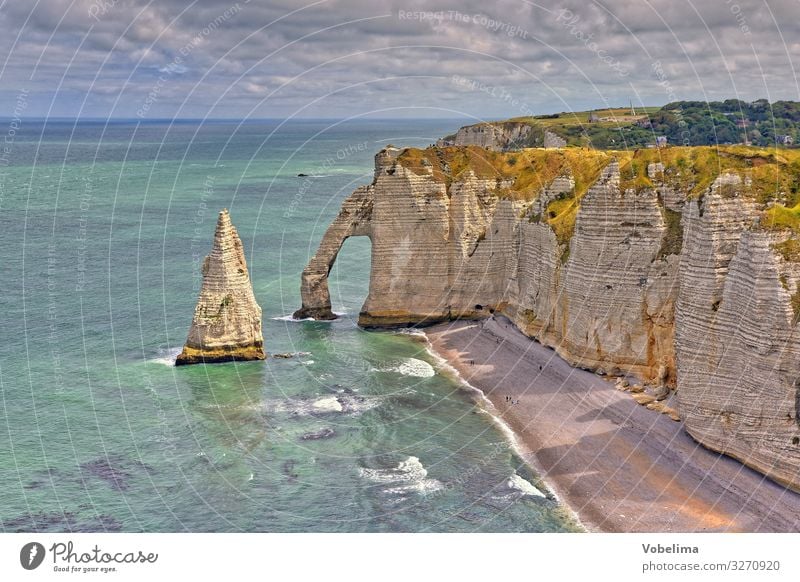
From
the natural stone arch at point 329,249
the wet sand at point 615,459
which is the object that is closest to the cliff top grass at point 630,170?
the natural stone arch at point 329,249

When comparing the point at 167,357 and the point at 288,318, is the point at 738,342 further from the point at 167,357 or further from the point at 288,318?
the point at 288,318

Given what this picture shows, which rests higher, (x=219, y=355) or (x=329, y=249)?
(x=329, y=249)

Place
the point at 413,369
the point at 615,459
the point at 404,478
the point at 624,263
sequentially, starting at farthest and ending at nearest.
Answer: the point at 413,369
the point at 624,263
the point at 615,459
the point at 404,478

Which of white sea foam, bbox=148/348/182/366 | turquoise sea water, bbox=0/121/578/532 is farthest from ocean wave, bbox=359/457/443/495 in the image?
white sea foam, bbox=148/348/182/366

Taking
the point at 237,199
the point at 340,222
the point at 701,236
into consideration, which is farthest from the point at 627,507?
the point at 237,199

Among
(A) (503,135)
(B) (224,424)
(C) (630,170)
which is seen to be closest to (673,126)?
(A) (503,135)

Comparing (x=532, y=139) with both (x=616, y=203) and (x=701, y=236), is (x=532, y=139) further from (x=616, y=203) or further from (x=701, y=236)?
(x=701, y=236)

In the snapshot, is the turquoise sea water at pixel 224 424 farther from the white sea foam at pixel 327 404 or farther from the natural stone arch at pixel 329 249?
the natural stone arch at pixel 329 249
